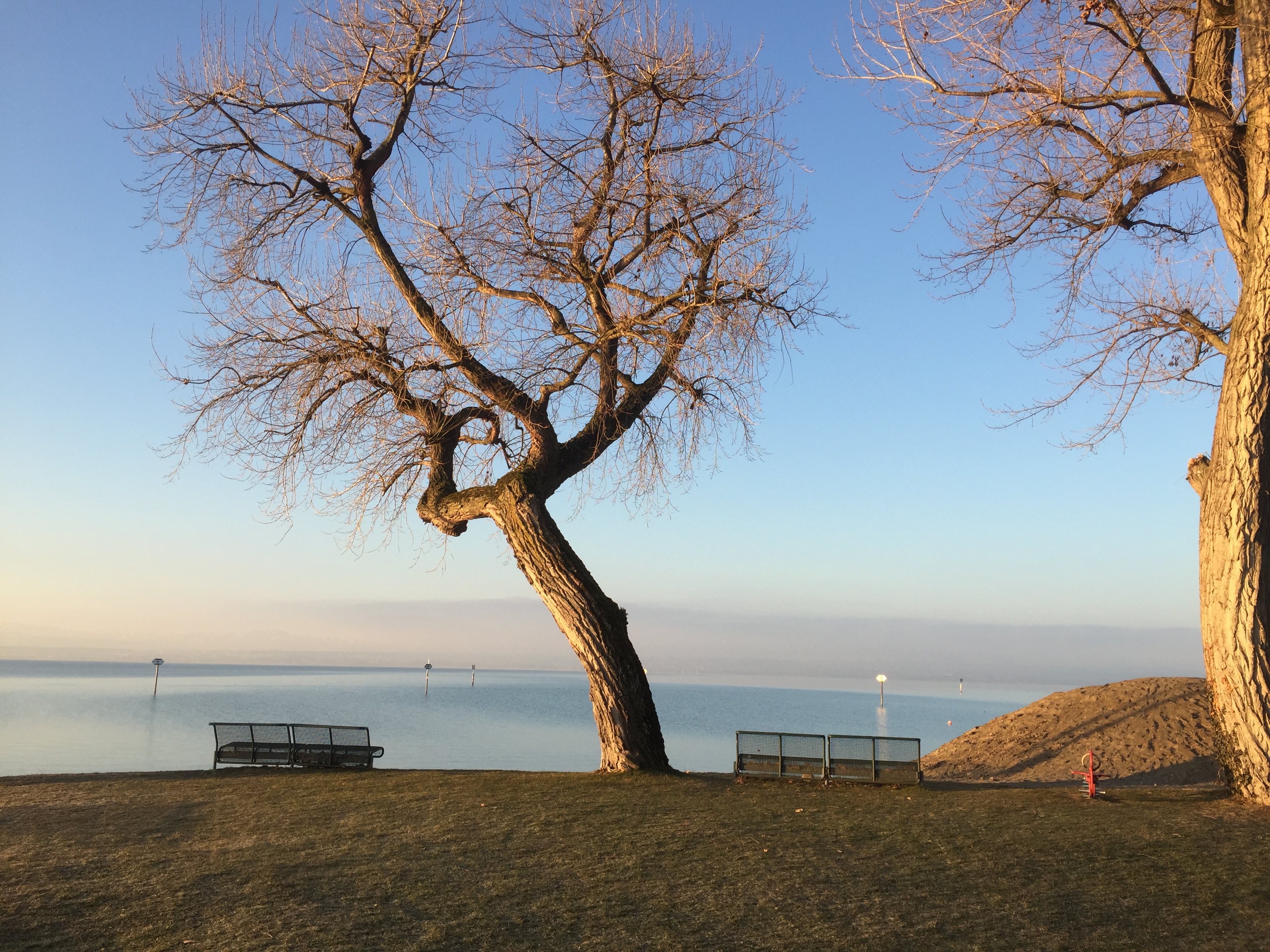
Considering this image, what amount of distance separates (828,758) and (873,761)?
1.74 feet

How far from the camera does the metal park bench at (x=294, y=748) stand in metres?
12.5

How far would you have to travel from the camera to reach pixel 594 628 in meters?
12.6

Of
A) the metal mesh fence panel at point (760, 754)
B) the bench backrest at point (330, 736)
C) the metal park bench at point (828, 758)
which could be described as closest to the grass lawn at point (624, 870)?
the metal park bench at point (828, 758)

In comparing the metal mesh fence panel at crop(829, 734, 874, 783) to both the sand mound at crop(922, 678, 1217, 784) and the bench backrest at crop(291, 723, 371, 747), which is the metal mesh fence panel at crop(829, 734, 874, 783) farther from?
the bench backrest at crop(291, 723, 371, 747)

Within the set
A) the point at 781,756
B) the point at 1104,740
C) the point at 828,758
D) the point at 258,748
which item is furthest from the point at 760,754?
the point at 1104,740

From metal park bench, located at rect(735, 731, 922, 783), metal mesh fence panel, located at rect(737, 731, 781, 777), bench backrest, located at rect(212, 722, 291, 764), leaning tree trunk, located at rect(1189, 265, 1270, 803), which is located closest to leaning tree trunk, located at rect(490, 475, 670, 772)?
metal mesh fence panel, located at rect(737, 731, 781, 777)

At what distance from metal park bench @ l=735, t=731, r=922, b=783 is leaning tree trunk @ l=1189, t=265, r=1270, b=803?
3409 mm

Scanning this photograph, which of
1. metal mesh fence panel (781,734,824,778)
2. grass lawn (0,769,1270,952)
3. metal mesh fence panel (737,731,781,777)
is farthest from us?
metal mesh fence panel (737,731,781,777)

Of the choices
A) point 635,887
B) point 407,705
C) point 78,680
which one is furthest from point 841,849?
point 78,680

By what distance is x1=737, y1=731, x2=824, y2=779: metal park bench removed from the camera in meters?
11.7

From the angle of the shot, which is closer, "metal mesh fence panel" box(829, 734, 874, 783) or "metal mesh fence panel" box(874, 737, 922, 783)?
"metal mesh fence panel" box(874, 737, 922, 783)

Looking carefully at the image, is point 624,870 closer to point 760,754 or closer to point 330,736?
point 760,754

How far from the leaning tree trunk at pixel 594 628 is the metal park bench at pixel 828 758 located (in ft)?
4.06

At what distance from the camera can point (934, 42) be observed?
10.2 m
